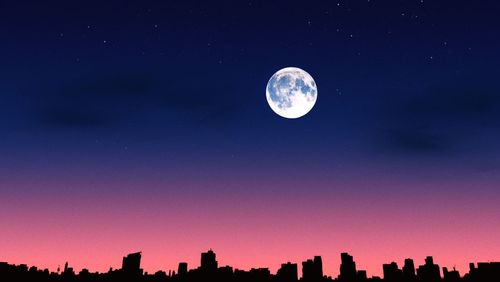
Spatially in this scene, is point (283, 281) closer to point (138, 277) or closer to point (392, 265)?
point (392, 265)

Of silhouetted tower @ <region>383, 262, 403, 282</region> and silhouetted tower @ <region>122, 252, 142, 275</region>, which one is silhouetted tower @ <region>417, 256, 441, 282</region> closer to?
silhouetted tower @ <region>383, 262, 403, 282</region>

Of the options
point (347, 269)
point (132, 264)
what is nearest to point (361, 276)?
point (347, 269)

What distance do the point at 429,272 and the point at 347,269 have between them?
53.6 ft

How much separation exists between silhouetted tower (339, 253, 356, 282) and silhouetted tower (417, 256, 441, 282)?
44.8ft

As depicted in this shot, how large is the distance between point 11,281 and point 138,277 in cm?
2878

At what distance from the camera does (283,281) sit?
85812mm

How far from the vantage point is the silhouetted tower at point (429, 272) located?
8456 centimetres

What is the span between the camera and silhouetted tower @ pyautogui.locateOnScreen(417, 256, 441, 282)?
277 ft

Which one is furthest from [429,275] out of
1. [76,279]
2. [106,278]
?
[76,279]

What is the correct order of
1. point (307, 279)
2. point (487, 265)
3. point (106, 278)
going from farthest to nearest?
point (106, 278) < point (307, 279) < point (487, 265)

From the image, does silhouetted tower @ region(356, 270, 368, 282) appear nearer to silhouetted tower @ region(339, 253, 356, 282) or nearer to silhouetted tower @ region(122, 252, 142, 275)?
silhouetted tower @ region(339, 253, 356, 282)

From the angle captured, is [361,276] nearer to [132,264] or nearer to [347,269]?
[347,269]

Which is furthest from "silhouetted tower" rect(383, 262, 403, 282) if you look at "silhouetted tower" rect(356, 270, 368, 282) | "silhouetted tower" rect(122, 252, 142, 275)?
"silhouetted tower" rect(122, 252, 142, 275)

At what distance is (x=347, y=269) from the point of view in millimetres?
88438
